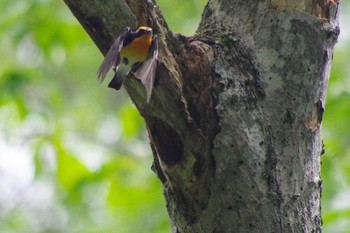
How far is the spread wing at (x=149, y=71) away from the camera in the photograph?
1.66 metres

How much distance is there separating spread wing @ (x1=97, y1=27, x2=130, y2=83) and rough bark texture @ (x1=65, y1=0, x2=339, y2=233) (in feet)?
0.09

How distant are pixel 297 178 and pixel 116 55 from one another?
626 millimetres

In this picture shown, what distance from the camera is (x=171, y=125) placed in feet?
5.86

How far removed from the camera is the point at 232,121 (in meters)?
1.84

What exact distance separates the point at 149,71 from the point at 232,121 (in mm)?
305

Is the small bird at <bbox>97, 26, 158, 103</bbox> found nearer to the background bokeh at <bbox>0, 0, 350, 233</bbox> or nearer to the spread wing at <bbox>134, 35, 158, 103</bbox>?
the spread wing at <bbox>134, 35, 158, 103</bbox>

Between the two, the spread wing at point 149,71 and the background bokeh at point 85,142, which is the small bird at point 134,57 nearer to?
the spread wing at point 149,71

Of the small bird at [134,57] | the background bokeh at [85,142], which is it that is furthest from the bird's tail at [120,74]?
the background bokeh at [85,142]

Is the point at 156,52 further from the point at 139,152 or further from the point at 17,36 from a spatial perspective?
the point at 139,152

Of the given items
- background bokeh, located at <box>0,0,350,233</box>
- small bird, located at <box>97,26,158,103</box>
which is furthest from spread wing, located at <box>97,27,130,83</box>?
background bokeh, located at <box>0,0,350,233</box>

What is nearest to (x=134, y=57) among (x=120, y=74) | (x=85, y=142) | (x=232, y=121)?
(x=120, y=74)

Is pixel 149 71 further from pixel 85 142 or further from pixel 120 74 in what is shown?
pixel 85 142

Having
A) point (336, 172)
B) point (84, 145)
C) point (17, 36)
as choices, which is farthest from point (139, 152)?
point (336, 172)

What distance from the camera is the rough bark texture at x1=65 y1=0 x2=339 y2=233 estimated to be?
1.78 metres
